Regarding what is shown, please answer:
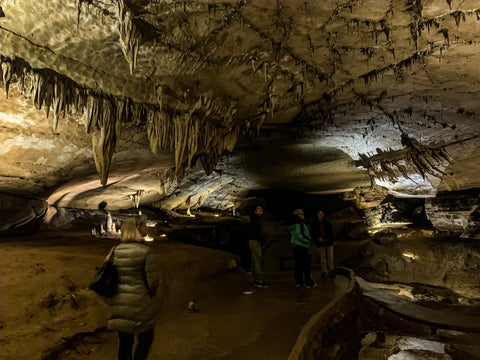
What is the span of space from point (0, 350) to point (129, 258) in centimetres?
214

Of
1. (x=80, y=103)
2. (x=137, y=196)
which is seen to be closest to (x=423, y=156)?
(x=80, y=103)

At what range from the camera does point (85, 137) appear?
693 cm

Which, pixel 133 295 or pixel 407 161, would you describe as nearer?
pixel 133 295

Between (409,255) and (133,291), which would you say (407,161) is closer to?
(409,255)

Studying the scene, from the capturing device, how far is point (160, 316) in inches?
197

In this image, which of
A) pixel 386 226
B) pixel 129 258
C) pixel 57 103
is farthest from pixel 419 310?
pixel 386 226

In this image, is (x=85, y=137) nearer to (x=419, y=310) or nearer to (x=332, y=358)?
(x=332, y=358)

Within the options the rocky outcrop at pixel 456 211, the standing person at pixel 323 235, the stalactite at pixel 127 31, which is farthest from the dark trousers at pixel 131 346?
the rocky outcrop at pixel 456 211

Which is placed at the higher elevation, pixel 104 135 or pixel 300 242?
pixel 104 135

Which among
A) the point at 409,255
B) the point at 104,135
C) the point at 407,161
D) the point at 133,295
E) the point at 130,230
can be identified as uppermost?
the point at 104,135

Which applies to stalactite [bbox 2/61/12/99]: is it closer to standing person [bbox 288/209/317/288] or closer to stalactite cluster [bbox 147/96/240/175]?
stalactite cluster [bbox 147/96/240/175]

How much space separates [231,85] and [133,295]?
475 cm

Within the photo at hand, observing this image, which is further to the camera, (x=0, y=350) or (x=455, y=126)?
(x=455, y=126)

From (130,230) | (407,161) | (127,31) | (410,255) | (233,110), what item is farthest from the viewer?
(410,255)
